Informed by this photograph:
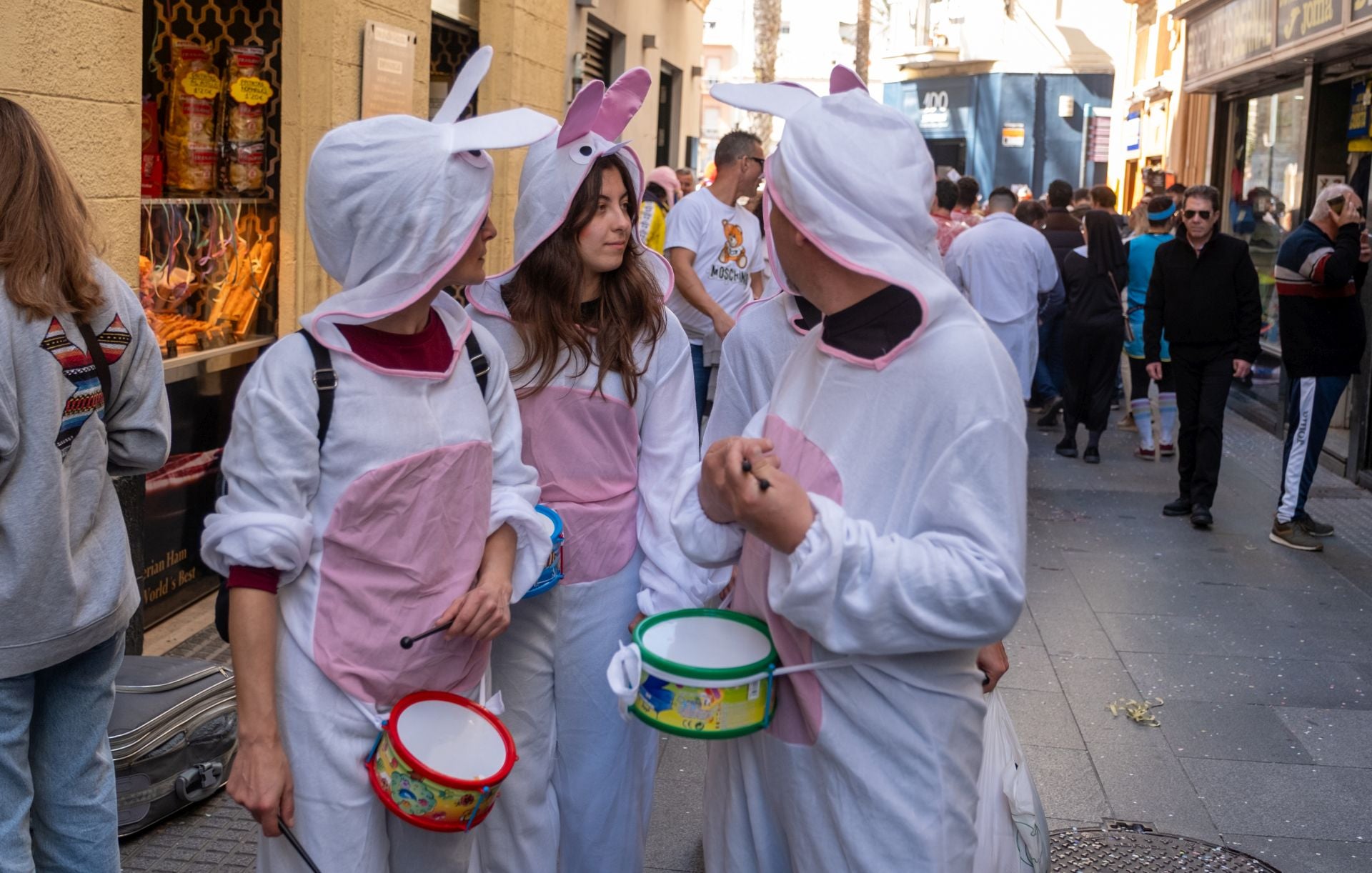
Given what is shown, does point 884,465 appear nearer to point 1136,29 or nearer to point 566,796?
point 566,796

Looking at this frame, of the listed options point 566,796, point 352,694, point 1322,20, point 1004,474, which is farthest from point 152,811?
point 1322,20

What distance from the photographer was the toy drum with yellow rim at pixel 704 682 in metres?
2.27

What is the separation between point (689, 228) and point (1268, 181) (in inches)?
343

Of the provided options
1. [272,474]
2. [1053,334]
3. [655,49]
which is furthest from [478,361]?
[655,49]

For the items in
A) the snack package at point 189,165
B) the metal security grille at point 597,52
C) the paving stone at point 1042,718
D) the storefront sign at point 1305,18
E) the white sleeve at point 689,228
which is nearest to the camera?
the paving stone at point 1042,718

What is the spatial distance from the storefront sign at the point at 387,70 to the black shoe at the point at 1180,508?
5.12 metres

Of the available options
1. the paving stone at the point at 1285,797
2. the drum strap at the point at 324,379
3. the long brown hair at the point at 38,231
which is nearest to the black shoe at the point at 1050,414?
the paving stone at the point at 1285,797

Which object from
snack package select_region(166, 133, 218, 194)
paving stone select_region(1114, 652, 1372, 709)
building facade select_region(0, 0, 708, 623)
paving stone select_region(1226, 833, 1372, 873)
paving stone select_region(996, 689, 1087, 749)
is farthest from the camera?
snack package select_region(166, 133, 218, 194)

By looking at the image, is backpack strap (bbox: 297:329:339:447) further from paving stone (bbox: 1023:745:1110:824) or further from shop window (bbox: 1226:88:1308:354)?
shop window (bbox: 1226:88:1308:354)

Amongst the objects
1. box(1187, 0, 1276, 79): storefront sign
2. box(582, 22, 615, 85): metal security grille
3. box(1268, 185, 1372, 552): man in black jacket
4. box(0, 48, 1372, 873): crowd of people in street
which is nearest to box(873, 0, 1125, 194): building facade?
box(1187, 0, 1276, 79): storefront sign

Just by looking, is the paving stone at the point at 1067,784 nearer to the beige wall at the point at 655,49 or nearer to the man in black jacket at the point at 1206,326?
the man in black jacket at the point at 1206,326

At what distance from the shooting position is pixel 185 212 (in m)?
6.25

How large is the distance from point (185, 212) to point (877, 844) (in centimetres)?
495

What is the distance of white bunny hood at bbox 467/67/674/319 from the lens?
3.36 metres
